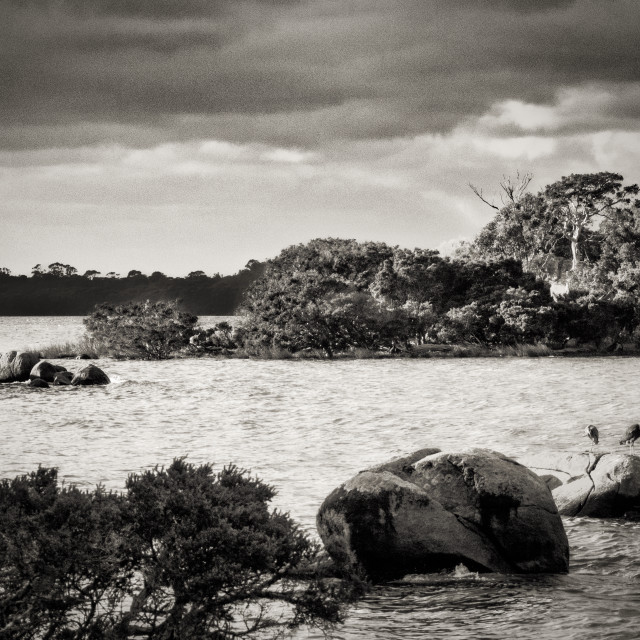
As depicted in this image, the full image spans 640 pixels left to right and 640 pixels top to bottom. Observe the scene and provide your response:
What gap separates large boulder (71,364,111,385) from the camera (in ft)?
133

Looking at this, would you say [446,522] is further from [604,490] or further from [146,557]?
[146,557]

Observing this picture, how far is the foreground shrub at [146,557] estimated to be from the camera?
19.4 ft

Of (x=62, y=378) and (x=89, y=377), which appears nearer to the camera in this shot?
(x=89, y=377)

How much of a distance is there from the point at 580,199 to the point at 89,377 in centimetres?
4719

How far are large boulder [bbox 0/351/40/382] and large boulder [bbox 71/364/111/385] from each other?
3.21 m

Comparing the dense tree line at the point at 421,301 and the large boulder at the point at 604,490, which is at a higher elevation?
the dense tree line at the point at 421,301

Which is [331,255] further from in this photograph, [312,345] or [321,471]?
[321,471]

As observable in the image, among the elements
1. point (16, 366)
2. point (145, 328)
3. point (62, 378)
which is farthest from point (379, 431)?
point (145, 328)

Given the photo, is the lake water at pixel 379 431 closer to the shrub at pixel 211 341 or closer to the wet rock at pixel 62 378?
the wet rock at pixel 62 378

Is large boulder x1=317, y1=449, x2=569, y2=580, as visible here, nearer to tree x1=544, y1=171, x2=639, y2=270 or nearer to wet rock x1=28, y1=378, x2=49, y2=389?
wet rock x1=28, y1=378, x2=49, y2=389

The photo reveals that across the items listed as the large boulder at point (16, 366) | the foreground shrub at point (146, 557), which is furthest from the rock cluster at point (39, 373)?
the foreground shrub at point (146, 557)

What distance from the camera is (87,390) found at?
38.0 meters

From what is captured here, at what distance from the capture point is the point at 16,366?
42.1 m

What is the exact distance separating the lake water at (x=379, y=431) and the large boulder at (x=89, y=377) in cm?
108
